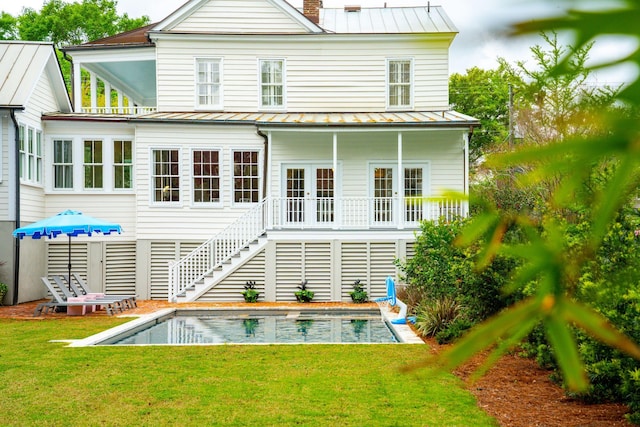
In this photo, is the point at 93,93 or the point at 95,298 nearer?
the point at 95,298

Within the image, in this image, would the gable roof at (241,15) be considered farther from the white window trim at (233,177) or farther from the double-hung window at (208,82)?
the white window trim at (233,177)

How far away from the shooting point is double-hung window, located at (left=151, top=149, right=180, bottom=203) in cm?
2100

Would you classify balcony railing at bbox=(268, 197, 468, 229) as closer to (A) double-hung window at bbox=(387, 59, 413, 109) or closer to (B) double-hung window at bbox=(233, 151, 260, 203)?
(B) double-hung window at bbox=(233, 151, 260, 203)

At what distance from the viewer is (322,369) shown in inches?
366

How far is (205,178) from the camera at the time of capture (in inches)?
828

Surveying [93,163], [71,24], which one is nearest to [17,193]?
[93,163]

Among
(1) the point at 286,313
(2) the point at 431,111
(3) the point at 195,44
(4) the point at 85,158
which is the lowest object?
(1) the point at 286,313

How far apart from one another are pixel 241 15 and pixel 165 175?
19.4ft

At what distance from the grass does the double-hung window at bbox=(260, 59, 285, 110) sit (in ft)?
42.0

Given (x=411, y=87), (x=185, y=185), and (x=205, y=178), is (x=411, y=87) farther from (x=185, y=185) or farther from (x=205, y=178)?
(x=185, y=185)

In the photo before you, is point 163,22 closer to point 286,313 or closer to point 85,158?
point 85,158

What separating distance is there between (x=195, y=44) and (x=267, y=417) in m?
17.7

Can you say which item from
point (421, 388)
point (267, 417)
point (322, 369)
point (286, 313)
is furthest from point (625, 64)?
point (286, 313)

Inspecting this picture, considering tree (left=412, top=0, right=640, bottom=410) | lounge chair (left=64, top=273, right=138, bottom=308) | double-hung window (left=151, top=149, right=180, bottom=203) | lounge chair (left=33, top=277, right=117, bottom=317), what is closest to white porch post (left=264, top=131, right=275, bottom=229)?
double-hung window (left=151, top=149, right=180, bottom=203)
